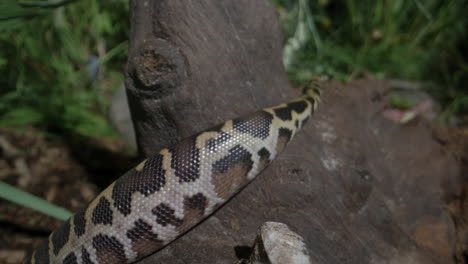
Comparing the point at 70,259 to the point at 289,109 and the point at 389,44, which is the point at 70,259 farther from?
the point at 389,44

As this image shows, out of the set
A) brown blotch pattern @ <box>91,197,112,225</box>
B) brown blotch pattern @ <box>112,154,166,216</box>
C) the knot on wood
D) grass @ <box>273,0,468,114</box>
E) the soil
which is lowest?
grass @ <box>273,0,468,114</box>

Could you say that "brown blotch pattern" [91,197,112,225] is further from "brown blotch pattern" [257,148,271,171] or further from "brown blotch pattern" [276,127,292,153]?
"brown blotch pattern" [276,127,292,153]

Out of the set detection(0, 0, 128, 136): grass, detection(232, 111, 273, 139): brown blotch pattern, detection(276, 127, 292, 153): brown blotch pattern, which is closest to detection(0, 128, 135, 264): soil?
detection(0, 0, 128, 136): grass

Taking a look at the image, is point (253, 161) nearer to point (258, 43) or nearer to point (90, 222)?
point (258, 43)

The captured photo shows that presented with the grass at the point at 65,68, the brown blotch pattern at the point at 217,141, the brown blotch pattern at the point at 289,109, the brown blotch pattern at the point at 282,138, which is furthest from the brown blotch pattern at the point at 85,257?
the grass at the point at 65,68

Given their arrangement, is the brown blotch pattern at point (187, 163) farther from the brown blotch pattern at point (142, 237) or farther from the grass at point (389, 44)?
the grass at point (389, 44)

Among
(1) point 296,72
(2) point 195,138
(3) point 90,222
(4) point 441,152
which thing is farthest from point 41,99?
(4) point 441,152

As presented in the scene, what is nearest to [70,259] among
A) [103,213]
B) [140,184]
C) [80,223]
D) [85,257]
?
[85,257]
